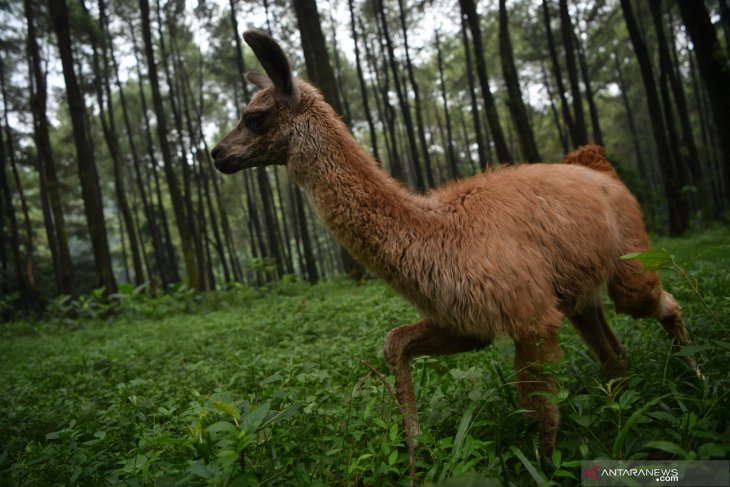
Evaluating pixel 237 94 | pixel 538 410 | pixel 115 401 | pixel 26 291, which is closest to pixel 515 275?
pixel 538 410

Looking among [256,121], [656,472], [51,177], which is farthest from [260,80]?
[51,177]

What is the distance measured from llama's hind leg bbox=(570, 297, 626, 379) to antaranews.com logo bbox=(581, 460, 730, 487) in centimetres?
165

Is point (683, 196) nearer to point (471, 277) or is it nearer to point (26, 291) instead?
point (471, 277)

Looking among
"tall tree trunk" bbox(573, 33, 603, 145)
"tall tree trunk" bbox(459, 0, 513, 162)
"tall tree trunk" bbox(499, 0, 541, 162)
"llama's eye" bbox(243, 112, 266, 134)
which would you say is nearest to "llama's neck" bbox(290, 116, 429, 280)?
"llama's eye" bbox(243, 112, 266, 134)

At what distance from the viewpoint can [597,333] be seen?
3516 mm

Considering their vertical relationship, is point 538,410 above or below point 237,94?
below

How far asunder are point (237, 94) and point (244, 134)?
25.4 m

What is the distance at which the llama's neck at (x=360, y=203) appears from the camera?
8.86 ft

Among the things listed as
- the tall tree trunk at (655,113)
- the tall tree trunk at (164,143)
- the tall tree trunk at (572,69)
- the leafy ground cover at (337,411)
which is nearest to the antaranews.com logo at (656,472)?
the leafy ground cover at (337,411)

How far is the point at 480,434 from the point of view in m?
2.59

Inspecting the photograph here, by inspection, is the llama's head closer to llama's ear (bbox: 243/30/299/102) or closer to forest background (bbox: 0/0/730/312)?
llama's ear (bbox: 243/30/299/102)

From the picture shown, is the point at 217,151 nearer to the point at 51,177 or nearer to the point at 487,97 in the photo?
the point at 487,97

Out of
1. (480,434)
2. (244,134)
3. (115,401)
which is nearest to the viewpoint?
(480,434)

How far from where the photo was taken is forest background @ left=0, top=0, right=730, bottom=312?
1242 cm
